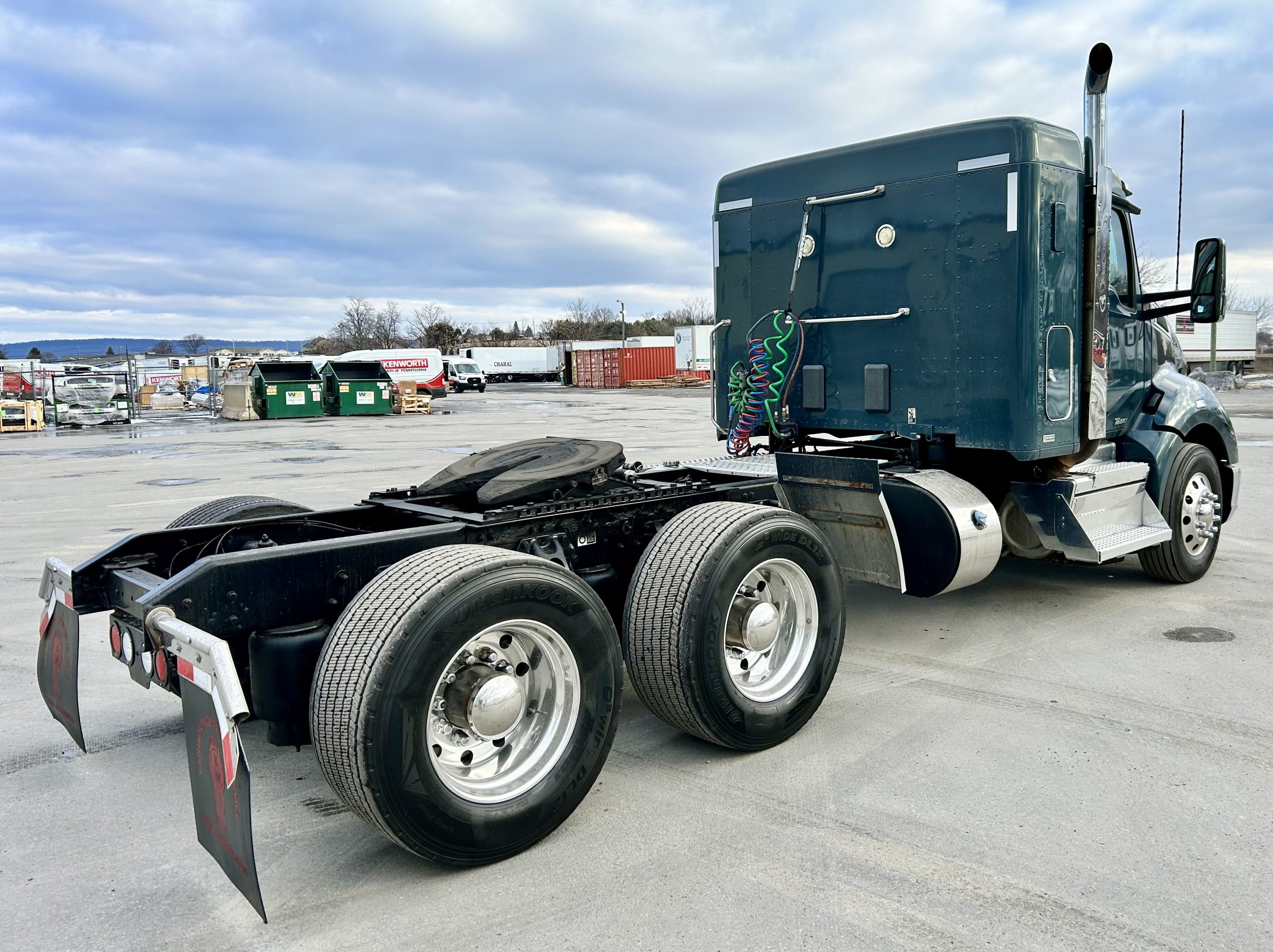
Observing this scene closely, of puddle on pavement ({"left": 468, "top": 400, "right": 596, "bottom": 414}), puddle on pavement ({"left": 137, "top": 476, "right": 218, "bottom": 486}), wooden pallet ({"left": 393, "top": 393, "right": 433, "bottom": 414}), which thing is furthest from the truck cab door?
wooden pallet ({"left": 393, "top": 393, "right": 433, "bottom": 414})

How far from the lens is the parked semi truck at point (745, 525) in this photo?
3104 millimetres

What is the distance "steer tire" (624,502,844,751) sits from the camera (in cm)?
385

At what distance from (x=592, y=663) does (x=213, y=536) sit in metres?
1.95

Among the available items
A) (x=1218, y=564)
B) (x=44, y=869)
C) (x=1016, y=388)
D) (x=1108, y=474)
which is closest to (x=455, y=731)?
(x=44, y=869)

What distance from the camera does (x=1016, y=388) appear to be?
218 inches

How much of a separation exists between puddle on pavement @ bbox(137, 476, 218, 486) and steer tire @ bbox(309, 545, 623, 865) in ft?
39.4

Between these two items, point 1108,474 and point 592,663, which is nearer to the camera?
point 592,663

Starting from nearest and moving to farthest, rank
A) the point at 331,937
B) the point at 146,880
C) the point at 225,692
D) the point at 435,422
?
the point at 225,692 → the point at 331,937 → the point at 146,880 → the point at 435,422

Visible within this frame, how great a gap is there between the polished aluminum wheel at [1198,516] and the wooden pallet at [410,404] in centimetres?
3177

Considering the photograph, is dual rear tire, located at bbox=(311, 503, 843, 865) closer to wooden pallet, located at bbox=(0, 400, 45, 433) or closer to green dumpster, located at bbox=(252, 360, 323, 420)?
wooden pallet, located at bbox=(0, 400, 45, 433)

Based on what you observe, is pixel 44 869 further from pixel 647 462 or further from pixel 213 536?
pixel 647 462

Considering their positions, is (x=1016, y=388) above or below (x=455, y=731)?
above

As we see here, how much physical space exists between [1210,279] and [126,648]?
6646 millimetres

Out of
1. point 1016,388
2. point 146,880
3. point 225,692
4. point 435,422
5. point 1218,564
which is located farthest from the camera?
point 435,422
